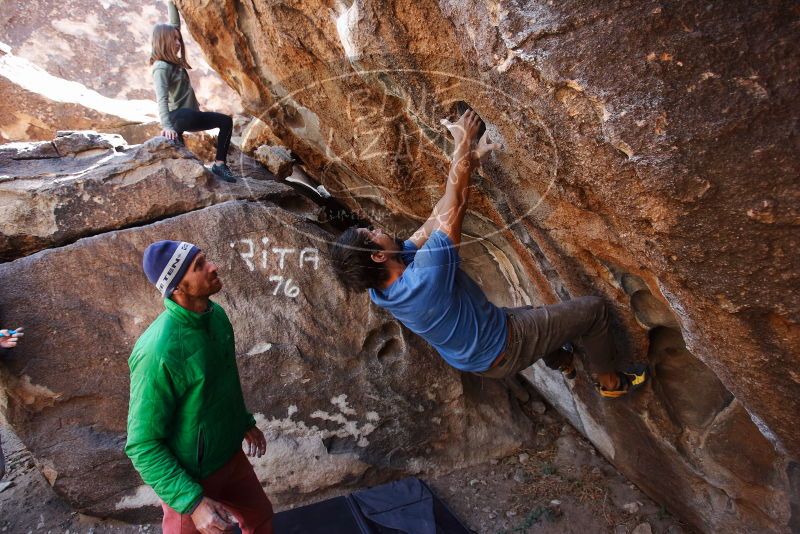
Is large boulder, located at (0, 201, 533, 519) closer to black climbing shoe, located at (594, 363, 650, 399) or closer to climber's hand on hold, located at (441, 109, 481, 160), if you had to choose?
black climbing shoe, located at (594, 363, 650, 399)

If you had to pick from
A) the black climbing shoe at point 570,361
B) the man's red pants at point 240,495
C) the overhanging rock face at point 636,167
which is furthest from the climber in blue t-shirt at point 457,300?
the man's red pants at point 240,495

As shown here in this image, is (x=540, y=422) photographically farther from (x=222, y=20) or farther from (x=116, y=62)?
(x=116, y=62)

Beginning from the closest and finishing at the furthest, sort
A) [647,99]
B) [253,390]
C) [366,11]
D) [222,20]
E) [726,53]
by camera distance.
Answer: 1. [726,53]
2. [647,99]
3. [366,11]
4. [253,390]
5. [222,20]

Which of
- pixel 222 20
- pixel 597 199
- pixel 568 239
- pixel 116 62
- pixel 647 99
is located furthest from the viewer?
pixel 116 62

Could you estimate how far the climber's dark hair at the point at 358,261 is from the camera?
2291 millimetres

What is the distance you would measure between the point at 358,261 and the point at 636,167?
1.21 meters

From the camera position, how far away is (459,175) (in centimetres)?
225

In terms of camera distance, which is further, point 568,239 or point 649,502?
point 649,502

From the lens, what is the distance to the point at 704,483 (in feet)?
9.25

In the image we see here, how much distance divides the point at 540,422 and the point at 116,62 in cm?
1752

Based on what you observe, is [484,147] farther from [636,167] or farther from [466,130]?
[636,167]

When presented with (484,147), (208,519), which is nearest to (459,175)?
(484,147)

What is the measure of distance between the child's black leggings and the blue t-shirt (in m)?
2.38

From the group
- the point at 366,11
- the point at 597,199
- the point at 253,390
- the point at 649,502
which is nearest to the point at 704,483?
the point at 649,502
